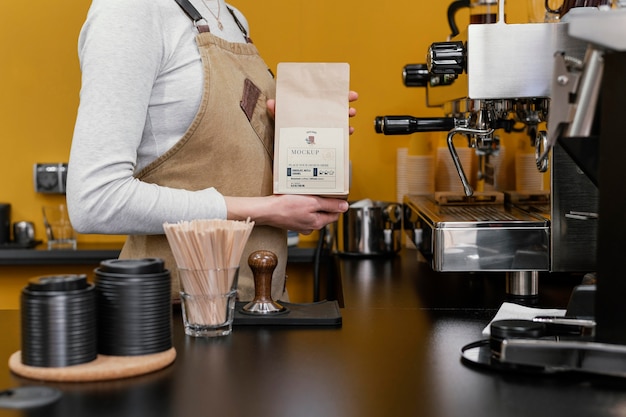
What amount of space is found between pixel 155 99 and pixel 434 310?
2.20 feet

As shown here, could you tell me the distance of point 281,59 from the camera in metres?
3.13

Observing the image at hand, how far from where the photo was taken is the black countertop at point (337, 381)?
1036 millimetres

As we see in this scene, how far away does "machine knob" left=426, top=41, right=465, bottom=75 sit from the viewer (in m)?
1.64

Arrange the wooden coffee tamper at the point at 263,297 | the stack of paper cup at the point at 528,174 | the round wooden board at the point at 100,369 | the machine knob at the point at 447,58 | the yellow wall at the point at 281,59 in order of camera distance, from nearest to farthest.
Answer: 1. the round wooden board at the point at 100,369
2. the wooden coffee tamper at the point at 263,297
3. the machine knob at the point at 447,58
4. the stack of paper cup at the point at 528,174
5. the yellow wall at the point at 281,59

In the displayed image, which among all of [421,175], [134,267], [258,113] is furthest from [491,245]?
[421,175]

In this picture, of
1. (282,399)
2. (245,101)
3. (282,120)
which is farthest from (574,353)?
(245,101)

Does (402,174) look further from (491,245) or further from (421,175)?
(491,245)

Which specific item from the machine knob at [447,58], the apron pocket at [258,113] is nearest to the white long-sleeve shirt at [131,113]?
the apron pocket at [258,113]

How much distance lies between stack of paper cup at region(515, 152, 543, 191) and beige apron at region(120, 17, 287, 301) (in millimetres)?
1272

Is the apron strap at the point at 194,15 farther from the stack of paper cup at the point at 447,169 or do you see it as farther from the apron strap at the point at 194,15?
the stack of paper cup at the point at 447,169

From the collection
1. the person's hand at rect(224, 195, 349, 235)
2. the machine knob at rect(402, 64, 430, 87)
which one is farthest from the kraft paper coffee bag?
the machine knob at rect(402, 64, 430, 87)

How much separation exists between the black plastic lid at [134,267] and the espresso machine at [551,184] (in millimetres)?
457

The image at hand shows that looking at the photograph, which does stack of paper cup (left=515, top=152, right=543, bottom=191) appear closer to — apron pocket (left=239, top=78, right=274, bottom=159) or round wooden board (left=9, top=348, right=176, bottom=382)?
apron pocket (left=239, top=78, right=274, bottom=159)

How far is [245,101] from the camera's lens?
177 centimetres
